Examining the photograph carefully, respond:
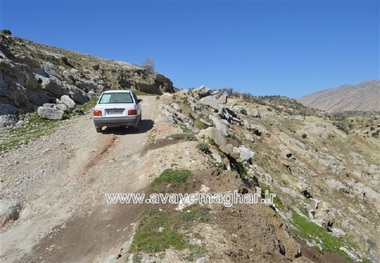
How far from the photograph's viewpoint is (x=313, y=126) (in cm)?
4762

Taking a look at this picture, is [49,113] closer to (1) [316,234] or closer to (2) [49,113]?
(2) [49,113]

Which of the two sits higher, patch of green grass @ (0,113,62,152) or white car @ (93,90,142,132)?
white car @ (93,90,142,132)

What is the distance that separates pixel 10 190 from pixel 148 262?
6.94 m

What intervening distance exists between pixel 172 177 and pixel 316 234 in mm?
8416

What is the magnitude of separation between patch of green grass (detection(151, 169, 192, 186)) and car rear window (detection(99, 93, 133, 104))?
6.81 m

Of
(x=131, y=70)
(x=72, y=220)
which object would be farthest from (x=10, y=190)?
(x=131, y=70)

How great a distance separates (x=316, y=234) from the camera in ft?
48.4

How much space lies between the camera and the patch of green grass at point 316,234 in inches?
555

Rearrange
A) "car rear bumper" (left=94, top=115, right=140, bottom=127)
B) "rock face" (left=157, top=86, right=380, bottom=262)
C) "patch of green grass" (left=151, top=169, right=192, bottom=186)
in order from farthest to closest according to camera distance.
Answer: "car rear bumper" (left=94, top=115, right=140, bottom=127) < "rock face" (left=157, top=86, right=380, bottom=262) < "patch of green grass" (left=151, top=169, right=192, bottom=186)

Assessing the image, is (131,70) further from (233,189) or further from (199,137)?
(233,189)

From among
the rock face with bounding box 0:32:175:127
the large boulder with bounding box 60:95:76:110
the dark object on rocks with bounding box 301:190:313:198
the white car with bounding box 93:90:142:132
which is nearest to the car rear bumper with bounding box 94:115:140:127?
the white car with bounding box 93:90:142:132

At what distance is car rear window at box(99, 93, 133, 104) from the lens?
15844mm

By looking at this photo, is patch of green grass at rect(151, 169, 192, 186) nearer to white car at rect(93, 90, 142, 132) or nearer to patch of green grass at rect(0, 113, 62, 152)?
white car at rect(93, 90, 142, 132)

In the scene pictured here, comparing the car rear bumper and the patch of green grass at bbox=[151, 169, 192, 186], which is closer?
the patch of green grass at bbox=[151, 169, 192, 186]
